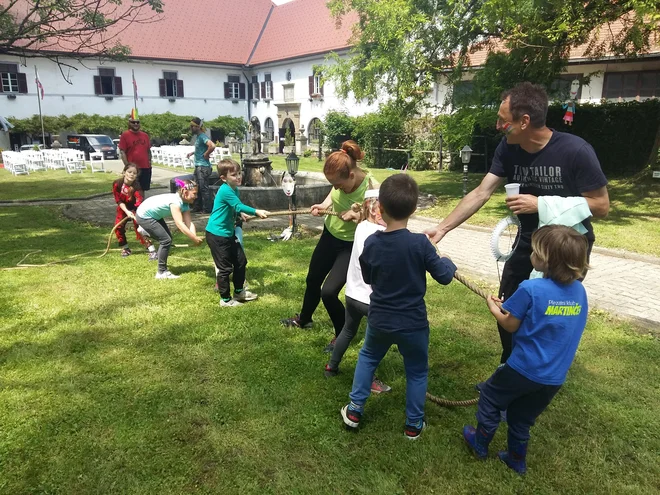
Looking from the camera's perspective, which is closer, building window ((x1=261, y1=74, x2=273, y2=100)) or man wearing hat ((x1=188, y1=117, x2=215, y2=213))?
man wearing hat ((x1=188, y1=117, x2=215, y2=213))

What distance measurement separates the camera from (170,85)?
40.7 m

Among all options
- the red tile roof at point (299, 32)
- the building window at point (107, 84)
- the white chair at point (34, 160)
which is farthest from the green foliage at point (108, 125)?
the white chair at point (34, 160)

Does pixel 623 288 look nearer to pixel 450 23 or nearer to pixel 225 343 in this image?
pixel 225 343

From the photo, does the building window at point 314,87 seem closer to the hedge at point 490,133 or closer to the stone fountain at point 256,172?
the hedge at point 490,133

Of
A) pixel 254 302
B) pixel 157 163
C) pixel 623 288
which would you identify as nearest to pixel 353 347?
pixel 254 302

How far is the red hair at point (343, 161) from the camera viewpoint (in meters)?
3.95

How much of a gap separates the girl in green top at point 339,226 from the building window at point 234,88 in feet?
138

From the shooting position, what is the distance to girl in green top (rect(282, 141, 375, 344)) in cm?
400

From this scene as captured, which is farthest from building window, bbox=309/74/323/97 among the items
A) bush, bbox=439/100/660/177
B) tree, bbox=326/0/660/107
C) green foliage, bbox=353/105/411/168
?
bush, bbox=439/100/660/177

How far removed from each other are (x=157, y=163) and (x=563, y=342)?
26.5m

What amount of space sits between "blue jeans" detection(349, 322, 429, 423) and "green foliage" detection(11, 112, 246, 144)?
37.5m

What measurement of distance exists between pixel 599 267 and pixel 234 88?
41.1 metres

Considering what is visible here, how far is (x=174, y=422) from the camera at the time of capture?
3.37 meters

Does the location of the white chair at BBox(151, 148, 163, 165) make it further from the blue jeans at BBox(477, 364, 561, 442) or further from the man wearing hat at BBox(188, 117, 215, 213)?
the blue jeans at BBox(477, 364, 561, 442)
